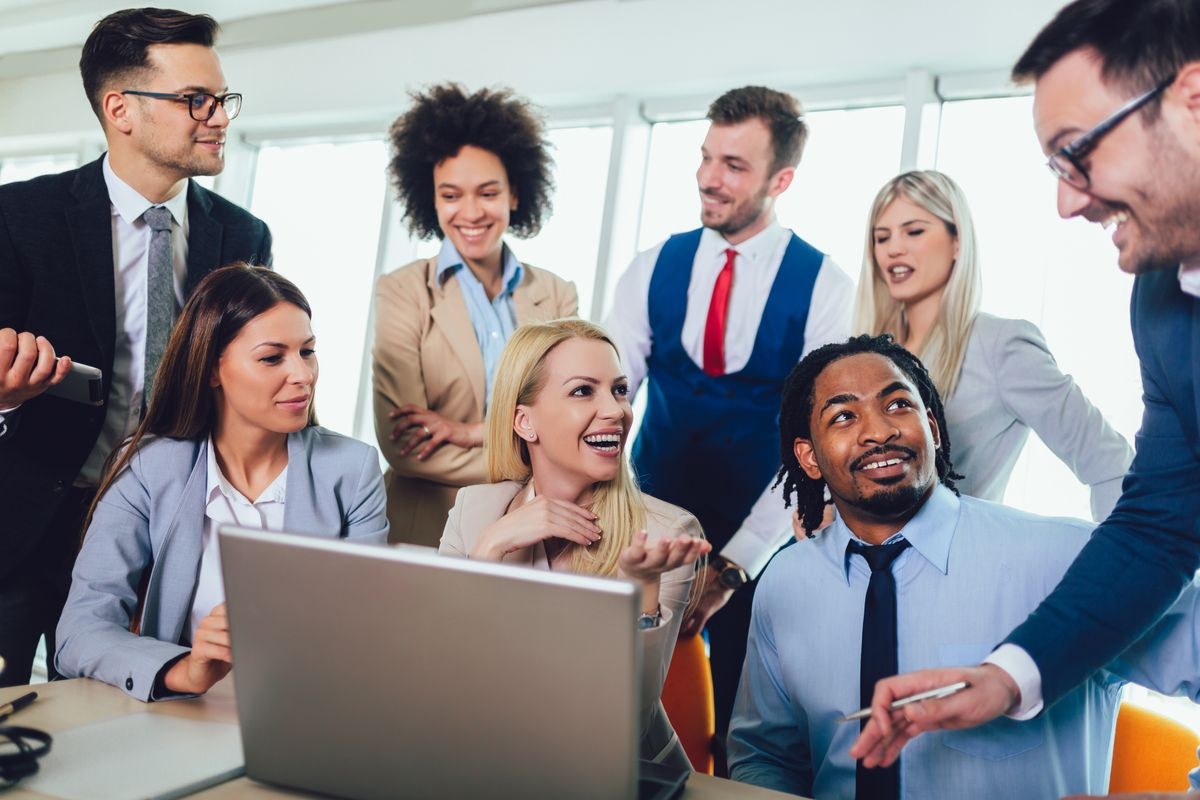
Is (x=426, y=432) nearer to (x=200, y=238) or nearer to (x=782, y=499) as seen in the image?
(x=200, y=238)

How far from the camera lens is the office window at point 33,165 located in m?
6.82

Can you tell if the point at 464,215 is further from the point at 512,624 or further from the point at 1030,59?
the point at 512,624

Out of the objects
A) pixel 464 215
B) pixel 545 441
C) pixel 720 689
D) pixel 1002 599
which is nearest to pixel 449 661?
pixel 1002 599

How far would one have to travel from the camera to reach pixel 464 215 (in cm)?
309

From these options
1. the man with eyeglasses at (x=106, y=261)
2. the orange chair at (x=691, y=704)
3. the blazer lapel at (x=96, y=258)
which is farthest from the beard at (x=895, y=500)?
the blazer lapel at (x=96, y=258)

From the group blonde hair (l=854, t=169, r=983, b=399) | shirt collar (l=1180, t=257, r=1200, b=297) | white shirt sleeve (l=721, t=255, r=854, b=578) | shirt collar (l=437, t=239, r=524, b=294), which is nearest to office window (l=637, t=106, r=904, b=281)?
white shirt sleeve (l=721, t=255, r=854, b=578)

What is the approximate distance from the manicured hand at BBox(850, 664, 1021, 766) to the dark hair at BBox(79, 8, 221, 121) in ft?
7.57

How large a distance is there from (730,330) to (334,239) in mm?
3309

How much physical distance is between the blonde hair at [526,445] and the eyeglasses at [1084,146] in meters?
1.15

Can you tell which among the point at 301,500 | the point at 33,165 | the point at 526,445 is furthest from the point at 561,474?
the point at 33,165

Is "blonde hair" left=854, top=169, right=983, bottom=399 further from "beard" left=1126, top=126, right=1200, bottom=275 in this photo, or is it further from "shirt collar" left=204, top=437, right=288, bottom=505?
"shirt collar" left=204, top=437, right=288, bottom=505

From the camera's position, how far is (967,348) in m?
2.58

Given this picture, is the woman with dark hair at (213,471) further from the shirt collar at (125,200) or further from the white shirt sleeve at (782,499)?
the white shirt sleeve at (782,499)

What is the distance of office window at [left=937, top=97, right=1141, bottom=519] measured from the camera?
3.57 metres
